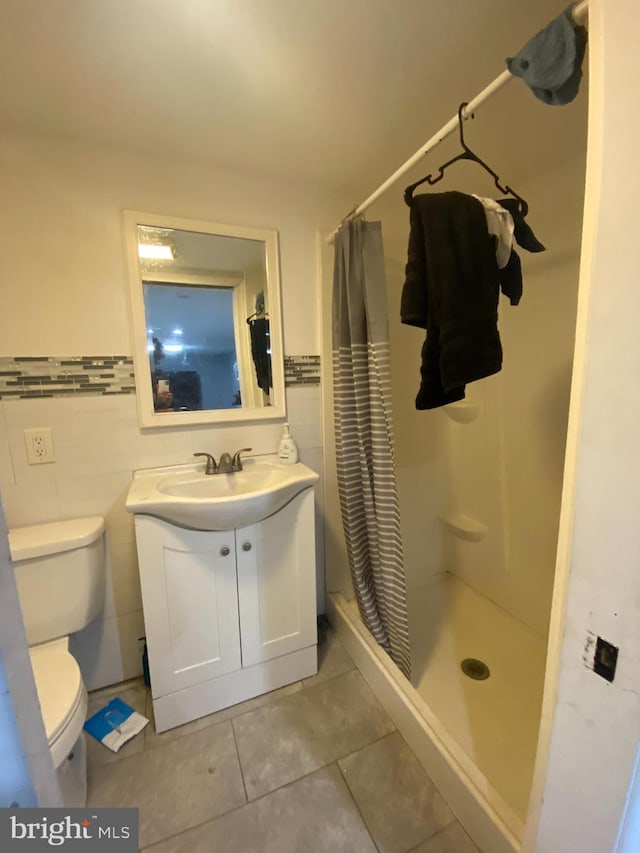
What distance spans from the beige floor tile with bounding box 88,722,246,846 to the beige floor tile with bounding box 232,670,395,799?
0.06m

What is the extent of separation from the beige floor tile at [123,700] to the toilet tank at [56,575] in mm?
414

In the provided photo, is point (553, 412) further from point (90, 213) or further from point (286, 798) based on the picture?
point (90, 213)

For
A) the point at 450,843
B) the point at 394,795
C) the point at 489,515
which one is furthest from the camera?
the point at 489,515

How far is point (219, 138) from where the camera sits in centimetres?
127

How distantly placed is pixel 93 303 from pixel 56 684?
126 centimetres

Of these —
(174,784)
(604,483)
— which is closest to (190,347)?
(604,483)

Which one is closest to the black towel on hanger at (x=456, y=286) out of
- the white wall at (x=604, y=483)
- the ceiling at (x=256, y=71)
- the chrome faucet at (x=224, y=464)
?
the white wall at (x=604, y=483)

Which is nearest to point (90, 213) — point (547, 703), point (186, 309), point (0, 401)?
point (186, 309)

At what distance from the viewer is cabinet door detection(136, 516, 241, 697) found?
1.22 meters

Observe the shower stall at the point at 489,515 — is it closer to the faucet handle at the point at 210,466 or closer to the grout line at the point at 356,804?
the grout line at the point at 356,804

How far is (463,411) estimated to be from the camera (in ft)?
6.49

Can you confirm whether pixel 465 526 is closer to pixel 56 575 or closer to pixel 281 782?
pixel 281 782

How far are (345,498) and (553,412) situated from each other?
101cm

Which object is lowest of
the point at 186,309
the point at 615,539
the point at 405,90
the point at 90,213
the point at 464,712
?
the point at 464,712
